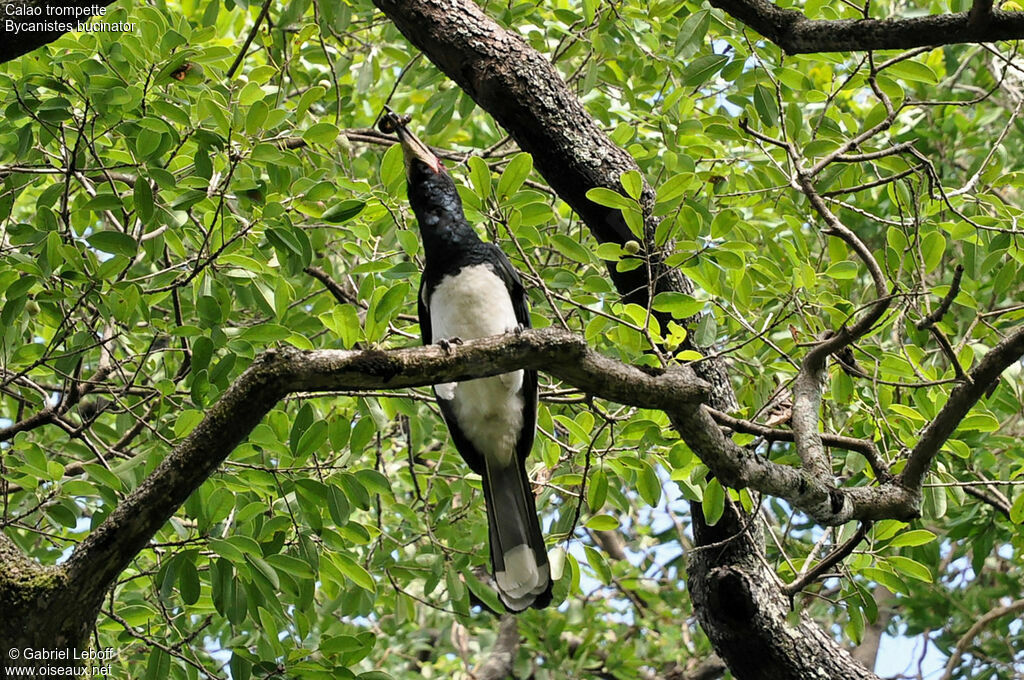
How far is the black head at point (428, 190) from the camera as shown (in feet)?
11.1

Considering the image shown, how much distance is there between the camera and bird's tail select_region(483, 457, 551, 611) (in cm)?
306

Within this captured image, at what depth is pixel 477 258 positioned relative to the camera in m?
3.27

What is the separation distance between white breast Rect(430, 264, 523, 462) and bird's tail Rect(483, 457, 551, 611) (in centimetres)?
8

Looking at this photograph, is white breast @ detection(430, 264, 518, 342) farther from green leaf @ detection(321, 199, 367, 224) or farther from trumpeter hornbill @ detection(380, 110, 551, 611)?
green leaf @ detection(321, 199, 367, 224)

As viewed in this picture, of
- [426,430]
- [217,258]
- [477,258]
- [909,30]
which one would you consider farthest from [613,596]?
[909,30]

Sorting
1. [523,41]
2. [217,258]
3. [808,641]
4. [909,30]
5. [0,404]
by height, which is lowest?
[808,641]

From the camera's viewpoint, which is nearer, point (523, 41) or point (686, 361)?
point (686, 361)

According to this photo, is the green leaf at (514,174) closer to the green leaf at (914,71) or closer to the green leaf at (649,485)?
the green leaf at (649,485)

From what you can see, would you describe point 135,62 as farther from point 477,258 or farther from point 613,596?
point 613,596

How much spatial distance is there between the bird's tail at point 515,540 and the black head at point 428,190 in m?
0.84

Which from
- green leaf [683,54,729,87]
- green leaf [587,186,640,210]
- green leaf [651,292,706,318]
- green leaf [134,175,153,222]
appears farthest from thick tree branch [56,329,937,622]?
green leaf [683,54,729,87]

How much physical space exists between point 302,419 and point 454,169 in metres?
1.99

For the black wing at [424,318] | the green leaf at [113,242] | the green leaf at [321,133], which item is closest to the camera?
the green leaf at [113,242]

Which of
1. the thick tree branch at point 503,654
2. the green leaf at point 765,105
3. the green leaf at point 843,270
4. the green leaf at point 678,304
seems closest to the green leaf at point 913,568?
the green leaf at point 843,270
